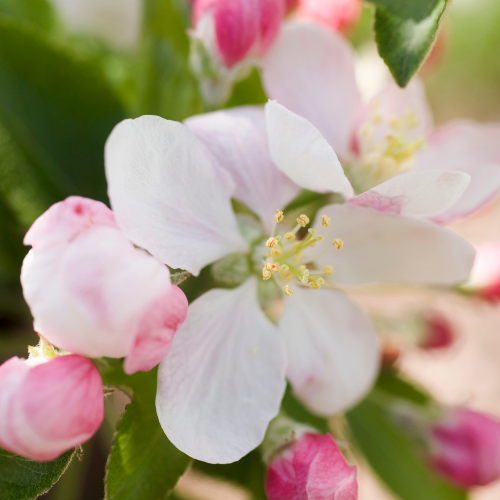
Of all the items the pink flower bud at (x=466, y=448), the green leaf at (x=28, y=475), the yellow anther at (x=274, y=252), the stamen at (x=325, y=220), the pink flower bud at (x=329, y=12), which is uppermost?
the pink flower bud at (x=329, y=12)

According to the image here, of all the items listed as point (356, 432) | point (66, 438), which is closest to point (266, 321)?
point (66, 438)

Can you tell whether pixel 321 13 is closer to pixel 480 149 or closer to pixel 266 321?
pixel 480 149

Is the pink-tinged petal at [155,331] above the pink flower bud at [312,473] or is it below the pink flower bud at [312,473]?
above

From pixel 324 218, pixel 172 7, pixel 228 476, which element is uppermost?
pixel 172 7

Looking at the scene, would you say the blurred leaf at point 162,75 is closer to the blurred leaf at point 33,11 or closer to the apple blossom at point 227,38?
the apple blossom at point 227,38

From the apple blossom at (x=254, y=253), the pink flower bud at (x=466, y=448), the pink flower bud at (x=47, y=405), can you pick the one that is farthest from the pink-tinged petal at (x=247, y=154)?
the pink flower bud at (x=466, y=448)

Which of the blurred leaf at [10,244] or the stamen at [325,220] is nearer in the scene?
the stamen at [325,220]

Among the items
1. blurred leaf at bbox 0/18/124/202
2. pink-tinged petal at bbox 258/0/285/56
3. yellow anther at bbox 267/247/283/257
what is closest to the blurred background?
blurred leaf at bbox 0/18/124/202
